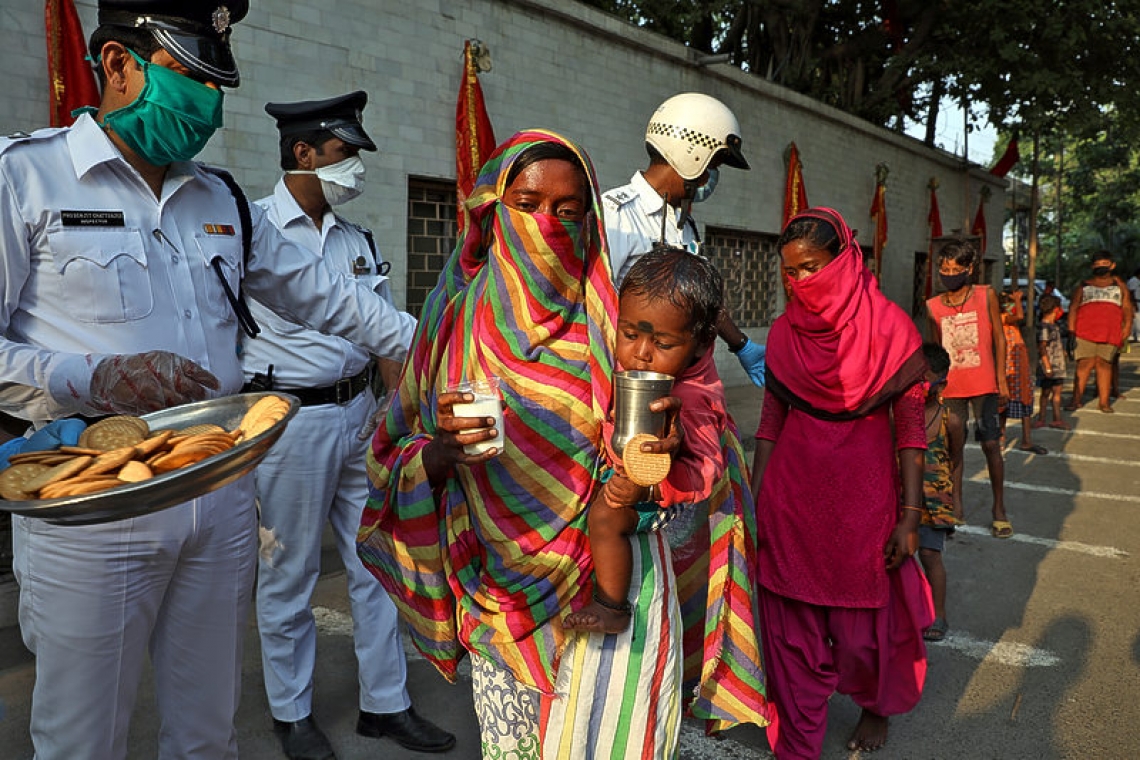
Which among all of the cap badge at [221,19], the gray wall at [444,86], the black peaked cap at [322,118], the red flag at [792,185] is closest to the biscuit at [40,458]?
the cap badge at [221,19]

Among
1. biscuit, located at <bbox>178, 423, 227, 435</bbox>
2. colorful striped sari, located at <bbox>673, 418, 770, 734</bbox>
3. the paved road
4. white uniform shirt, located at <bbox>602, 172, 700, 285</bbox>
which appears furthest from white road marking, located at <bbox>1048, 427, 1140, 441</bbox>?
biscuit, located at <bbox>178, 423, 227, 435</bbox>

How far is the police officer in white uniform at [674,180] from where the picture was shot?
2900 millimetres

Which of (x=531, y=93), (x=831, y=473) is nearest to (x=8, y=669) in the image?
(x=831, y=473)

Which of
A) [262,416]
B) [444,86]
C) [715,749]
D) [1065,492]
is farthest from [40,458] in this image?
[1065,492]

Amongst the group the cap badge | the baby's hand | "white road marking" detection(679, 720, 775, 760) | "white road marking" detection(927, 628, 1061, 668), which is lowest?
"white road marking" detection(679, 720, 775, 760)

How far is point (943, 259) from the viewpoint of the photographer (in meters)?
5.08

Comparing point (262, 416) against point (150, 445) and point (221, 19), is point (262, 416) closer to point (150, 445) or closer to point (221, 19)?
point (150, 445)

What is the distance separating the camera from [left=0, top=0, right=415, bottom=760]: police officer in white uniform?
5.87 ft

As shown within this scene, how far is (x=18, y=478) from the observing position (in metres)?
1.46

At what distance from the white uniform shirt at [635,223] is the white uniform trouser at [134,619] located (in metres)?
1.39

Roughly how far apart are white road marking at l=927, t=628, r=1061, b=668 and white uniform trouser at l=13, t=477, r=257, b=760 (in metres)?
3.27

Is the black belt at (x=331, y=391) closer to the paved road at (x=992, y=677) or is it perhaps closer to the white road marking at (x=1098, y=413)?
the paved road at (x=992, y=677)

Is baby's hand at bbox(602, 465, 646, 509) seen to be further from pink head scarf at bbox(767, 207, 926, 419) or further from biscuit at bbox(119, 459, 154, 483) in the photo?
pink head scarf at bbox(767, 207, 926, 419)

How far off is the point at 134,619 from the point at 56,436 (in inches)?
19.2
